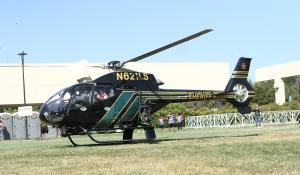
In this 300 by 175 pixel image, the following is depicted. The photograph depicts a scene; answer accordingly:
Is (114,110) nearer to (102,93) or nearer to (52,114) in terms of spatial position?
(102,93)

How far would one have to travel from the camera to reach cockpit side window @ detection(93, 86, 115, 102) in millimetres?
20641

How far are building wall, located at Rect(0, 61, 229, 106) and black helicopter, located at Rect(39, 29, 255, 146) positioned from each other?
145 ft

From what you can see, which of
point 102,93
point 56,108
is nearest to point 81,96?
point 102,93

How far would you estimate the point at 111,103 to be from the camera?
20875 millimetres

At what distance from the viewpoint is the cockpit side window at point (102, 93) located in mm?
20641

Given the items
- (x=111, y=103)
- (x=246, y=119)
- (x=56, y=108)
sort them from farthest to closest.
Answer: (x=246, y=119) < (x=111, y=103) < (x=56, y=108)

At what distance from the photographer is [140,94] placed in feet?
70.7

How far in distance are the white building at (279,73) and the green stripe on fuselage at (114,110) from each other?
5822cm

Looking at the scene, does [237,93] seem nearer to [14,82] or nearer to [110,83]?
[110,83]

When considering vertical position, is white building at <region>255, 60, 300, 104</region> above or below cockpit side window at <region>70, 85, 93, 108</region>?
above

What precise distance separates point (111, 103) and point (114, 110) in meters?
0.30

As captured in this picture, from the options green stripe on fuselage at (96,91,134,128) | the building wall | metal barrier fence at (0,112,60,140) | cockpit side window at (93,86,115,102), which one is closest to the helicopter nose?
cockpit side window at (93,86,115,102)

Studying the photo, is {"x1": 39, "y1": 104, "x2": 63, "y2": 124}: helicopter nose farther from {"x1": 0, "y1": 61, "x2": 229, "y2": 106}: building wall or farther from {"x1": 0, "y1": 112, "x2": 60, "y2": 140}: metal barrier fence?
{"x1": 0, "y1": 61, "x2": 229, "y2": 106}: building wall

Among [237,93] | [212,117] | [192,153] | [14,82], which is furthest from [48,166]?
[14,82]
